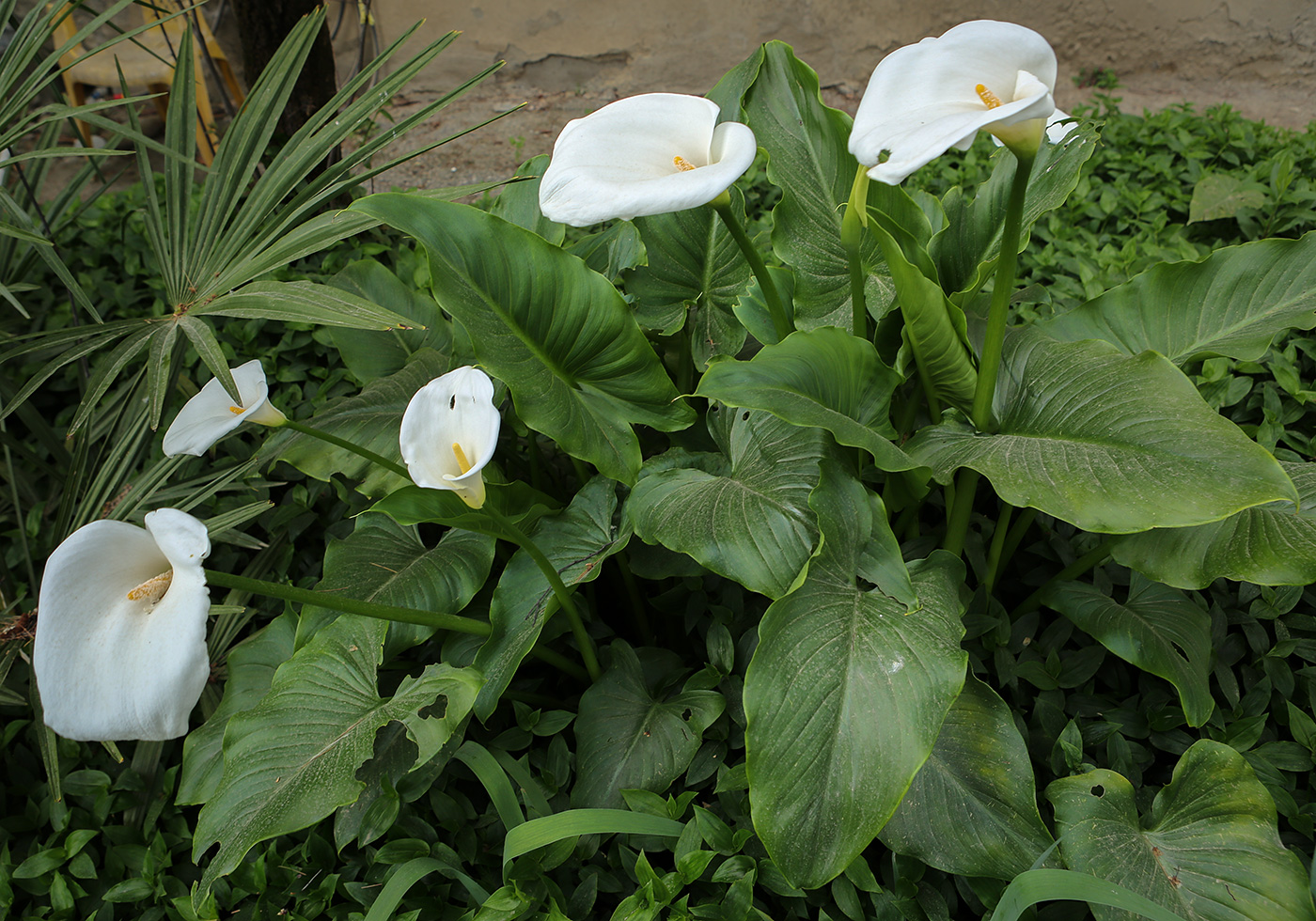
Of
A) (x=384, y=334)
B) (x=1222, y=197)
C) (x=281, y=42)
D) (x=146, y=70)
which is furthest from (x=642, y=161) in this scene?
(x=146, y=70)

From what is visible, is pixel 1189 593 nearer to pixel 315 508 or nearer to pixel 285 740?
pixel 285 740

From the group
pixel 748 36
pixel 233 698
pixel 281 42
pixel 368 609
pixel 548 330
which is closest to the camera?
pixel 368 609

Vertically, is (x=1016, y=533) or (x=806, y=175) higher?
(x=806, y=175)

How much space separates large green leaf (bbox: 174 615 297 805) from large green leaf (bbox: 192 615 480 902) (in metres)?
0.13

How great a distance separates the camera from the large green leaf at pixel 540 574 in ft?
3.77

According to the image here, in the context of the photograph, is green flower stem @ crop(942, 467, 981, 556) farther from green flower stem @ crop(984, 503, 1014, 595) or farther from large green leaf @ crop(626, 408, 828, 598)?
large green leaf @ crop(626, 408, 828, 598)

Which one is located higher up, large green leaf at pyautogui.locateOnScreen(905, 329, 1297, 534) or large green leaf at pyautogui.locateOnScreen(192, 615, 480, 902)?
large green leaf at pyautogui.locateOnScreen(905, 329, 1297, 534)

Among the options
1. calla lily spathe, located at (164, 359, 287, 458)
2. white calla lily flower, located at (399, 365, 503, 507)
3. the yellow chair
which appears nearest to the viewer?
white calla lily flower, located at (399, 365, 503, 507)

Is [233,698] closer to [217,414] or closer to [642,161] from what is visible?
[217,414]

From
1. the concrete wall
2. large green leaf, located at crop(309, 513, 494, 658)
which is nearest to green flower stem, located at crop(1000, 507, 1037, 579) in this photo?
large green leaf, located at crop(309, 513, 494, 658)

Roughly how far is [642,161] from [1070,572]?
0.88m

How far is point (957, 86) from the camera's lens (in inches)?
36.3

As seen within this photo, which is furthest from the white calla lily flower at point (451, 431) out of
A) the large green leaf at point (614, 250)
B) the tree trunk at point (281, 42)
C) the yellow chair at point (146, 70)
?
the yellow chair at point (146, 70)

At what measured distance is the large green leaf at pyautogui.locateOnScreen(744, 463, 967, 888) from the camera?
0.94m
